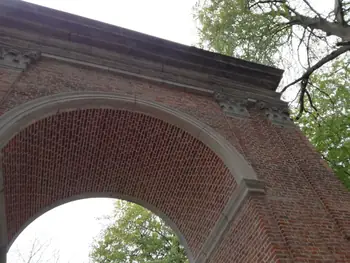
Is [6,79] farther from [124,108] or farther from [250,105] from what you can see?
[250,105]

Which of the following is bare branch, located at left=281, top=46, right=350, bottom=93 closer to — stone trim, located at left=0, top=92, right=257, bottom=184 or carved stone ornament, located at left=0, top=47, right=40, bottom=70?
stone trim, located at left=0, top=92, right=257, bottom=184

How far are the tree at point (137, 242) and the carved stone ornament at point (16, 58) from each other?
36.6ft

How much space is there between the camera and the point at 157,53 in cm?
865

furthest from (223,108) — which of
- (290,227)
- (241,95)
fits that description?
(290,227)

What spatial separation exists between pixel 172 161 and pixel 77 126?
7.18 ft

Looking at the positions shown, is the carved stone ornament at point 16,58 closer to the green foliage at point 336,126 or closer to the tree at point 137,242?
the green foliage at point 336,126

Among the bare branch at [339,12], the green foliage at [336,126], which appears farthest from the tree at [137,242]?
the bare branch at [339,12]

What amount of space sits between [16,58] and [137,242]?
40.3ft

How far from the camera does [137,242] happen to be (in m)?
17.1

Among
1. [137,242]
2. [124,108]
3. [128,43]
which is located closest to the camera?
[124,108]

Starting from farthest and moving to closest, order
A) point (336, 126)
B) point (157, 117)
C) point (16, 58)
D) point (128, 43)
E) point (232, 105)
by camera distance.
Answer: point (336, 126), point (232, 105), point (128, 43), point (157, 117), point (16, 58)

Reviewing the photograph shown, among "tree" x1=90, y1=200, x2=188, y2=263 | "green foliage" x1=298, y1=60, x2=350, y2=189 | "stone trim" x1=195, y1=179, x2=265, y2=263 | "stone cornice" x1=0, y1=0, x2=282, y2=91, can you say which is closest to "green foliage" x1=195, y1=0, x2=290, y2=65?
"stone cornice" x1=0, y1=0, x2=282, y2=91

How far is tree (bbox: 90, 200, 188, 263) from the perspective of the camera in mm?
16453

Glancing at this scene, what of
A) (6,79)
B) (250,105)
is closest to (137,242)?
(250,105)
